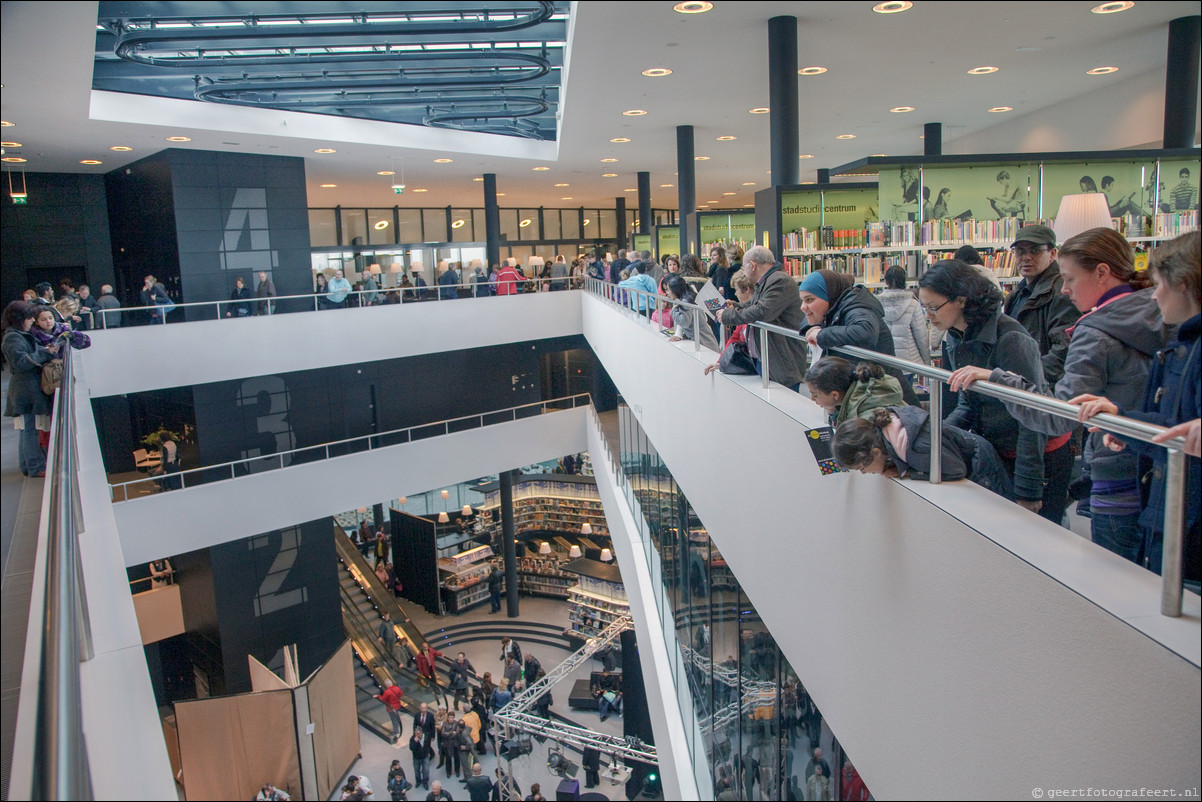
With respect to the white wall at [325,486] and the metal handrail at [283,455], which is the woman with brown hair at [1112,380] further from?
the white wall at [325,486]

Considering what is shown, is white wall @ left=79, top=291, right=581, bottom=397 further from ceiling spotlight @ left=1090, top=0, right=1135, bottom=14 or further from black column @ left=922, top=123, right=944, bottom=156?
ceiling spotlight @ left=1090, top=0, right=1135, bottom=14

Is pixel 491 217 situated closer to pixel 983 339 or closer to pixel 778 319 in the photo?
pixel 778 319

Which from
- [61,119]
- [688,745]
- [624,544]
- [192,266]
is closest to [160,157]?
[192,266]

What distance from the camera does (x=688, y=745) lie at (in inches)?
351

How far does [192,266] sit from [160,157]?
2.00 meters

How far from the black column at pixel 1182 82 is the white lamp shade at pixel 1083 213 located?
4479 mm

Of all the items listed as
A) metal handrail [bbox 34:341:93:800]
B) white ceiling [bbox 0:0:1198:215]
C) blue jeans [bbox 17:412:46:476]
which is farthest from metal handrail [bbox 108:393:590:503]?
metal handrail [bbox 34:341:93:800]

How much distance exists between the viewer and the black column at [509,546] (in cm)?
2112

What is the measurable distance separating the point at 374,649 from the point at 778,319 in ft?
54.6

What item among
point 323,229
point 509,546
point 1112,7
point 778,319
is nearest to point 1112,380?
point 778,319

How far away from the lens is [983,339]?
324 cm

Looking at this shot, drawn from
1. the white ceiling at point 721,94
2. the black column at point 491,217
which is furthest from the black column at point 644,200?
the black column at point 491,217

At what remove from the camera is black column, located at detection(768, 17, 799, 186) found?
762 cm

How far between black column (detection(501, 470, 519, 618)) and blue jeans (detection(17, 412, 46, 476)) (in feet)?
49.1
